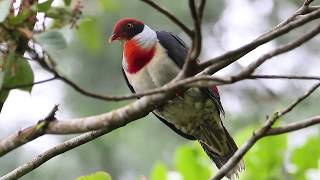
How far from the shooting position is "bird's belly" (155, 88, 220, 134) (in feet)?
11.5

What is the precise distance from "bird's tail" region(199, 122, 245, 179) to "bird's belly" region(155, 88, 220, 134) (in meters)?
Answer: 0.06

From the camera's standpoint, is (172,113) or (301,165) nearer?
(301,165)

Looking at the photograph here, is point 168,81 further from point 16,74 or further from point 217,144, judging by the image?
point 16,74

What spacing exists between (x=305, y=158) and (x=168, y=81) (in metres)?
0.71

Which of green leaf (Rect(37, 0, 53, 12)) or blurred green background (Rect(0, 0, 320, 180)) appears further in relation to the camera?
blurred green background (Rect(0, 0, 320, 180))

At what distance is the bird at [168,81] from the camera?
11.1 ft

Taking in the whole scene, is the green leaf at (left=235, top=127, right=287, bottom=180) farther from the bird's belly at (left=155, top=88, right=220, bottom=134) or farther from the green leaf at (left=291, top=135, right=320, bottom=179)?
the bird's belly at (left=155, top=88, right=220, bottom=134)

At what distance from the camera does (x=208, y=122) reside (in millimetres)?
3680

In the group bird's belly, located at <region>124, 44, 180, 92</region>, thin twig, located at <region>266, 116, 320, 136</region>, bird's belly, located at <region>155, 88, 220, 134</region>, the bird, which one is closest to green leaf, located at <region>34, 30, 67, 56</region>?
thin twig, located at <region>266, 116, 320, 136</region>

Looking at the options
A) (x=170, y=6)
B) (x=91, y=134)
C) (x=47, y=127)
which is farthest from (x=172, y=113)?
(x=170, y=6)

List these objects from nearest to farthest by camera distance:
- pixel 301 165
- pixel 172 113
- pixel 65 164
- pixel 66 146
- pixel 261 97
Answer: pixel 66 146
pixel 301 165
pixel 172 113
pixel 65 164
pixel 261 97

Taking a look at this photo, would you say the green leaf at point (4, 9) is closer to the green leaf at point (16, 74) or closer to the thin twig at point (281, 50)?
the green leaf at point (16, 74)

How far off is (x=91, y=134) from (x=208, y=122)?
1.21 metres

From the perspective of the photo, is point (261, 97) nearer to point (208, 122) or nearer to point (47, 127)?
point (208, 122)
